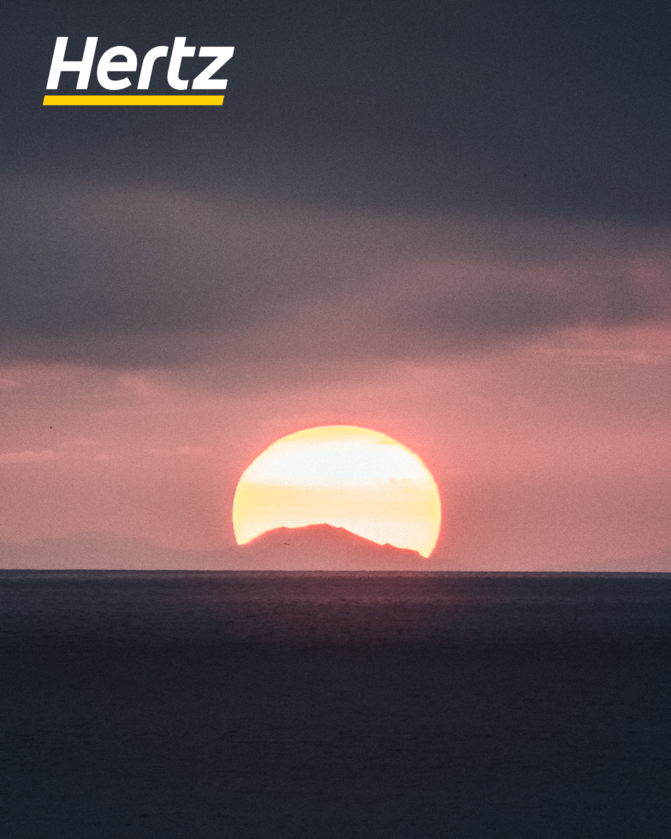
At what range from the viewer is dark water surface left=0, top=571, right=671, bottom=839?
18.7 meters

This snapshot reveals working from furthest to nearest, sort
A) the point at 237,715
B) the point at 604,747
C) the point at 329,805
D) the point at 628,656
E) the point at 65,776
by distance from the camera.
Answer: the point at 628,656
the point at 237,715
the point at 604,747
the point at 65,776
the point at 329,805

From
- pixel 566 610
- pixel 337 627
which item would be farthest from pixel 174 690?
pixel 566 610

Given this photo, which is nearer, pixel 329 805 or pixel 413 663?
pixel 329 805

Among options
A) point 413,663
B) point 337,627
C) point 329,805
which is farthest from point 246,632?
point 329,805

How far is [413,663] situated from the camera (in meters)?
42.2

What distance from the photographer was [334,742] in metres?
25.3

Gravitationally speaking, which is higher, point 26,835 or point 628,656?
point 628,656

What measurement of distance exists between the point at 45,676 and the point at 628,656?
25017 mm

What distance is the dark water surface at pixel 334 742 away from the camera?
18.7m

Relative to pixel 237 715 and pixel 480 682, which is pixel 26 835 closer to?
pixel 237 715

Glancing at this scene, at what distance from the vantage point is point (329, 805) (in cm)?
1961

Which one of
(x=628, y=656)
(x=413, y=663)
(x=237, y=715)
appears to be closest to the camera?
(x=237, y=715)

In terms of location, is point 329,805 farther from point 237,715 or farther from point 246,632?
point 246,632

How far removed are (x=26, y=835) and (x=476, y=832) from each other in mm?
7281
